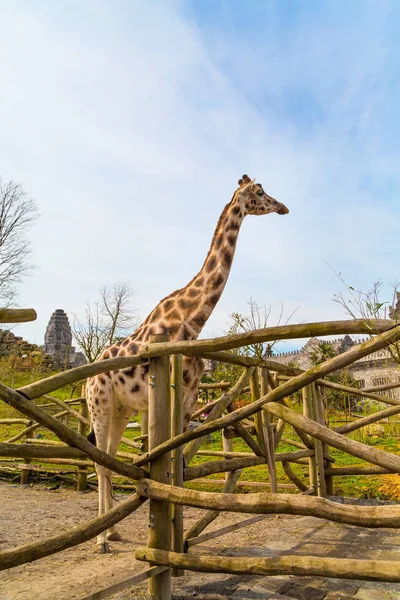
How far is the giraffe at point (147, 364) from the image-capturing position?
4.01m

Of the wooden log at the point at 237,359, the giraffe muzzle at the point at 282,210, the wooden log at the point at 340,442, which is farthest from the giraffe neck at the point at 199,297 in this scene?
the wooden log at the point at 340,442

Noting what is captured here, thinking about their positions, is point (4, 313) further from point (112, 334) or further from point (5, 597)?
point (112, 334)

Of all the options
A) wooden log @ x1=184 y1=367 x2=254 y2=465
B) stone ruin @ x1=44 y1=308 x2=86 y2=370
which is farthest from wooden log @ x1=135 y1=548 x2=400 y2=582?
stone ruin @ x1=44 y1=308 x2=86 y2=370

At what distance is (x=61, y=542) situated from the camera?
81.6 inches

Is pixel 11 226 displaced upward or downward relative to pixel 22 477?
upward

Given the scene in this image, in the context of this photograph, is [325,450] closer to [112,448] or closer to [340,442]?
[112,448]

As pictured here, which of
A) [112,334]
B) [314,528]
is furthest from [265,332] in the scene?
[112,334]

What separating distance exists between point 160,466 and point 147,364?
148 centimetres

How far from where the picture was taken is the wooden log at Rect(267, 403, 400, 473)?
5.87ft

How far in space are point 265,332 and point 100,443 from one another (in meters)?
2.75

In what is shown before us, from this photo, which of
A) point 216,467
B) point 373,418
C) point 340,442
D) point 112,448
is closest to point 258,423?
point 373,418

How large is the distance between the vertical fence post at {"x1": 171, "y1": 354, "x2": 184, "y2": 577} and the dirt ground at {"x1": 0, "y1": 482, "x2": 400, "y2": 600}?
30 cm

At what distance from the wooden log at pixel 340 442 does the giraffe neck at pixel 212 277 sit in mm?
1972

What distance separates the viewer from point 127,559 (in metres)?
3.66
